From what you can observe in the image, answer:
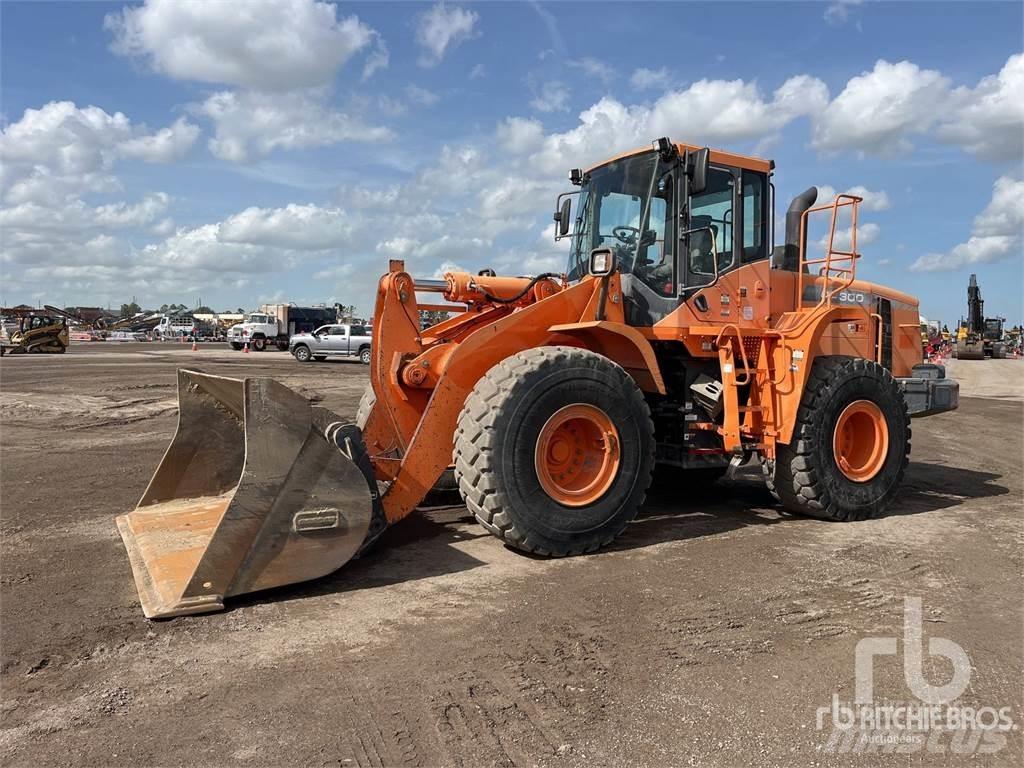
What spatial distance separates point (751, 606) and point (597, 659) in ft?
4.00

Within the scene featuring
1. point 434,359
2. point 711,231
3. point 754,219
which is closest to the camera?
point 434,359

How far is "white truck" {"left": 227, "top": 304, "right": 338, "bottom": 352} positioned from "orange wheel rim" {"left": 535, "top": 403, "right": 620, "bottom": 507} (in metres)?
38.5

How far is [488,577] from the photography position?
190 inches

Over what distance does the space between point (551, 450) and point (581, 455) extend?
0.27 m

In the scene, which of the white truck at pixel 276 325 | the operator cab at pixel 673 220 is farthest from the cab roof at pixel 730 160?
the white truck at pixel 276 325

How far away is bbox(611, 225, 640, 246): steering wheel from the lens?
253 inches

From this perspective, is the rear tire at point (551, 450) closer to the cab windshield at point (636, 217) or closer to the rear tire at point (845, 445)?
the cab windshield at point (636, 217)

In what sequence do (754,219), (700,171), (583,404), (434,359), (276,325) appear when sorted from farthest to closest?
(276,325) < (754,219) < (700,171) < (434,359) < (583,404)

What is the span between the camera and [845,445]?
22.4ft

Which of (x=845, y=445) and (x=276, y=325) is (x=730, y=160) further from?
(x=276, y=325)

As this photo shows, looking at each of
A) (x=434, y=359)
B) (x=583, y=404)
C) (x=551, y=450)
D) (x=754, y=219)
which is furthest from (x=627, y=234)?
(x=551, y=450)

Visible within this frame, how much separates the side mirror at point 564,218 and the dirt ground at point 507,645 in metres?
2.77

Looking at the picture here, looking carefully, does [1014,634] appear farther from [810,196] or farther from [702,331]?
[810,196]

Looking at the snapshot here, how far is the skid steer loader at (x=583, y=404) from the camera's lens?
14.6ft
